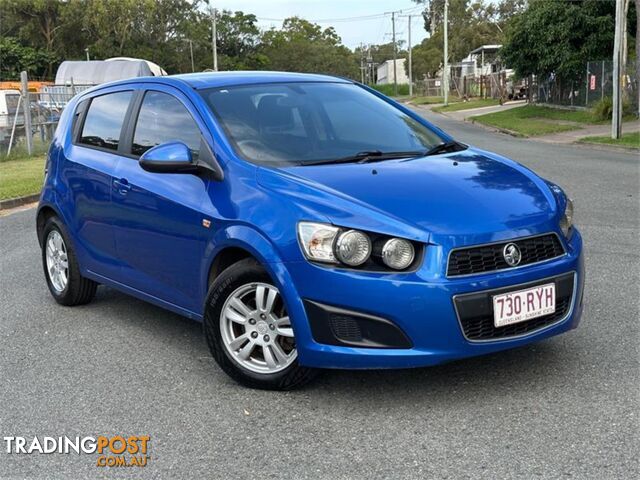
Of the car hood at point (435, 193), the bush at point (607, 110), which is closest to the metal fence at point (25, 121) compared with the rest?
the car hood at point (435, 193)

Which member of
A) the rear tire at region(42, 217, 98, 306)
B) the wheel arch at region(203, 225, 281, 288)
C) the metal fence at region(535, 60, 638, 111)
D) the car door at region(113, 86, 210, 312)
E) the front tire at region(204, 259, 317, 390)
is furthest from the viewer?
the metal fence at region(535, 60, 638, 111)

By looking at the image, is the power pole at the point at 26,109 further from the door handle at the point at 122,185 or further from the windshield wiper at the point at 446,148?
the windshield wiper at the point at 446,148

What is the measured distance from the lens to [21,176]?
1556 centimetres

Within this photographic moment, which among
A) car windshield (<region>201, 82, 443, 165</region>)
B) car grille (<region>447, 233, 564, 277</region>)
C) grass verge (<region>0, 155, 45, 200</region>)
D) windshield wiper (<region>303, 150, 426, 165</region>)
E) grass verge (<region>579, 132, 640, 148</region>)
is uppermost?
car windshield (<region>201, 82, 443, 165</region>)

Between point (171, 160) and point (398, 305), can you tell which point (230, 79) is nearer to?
point (171, 160)

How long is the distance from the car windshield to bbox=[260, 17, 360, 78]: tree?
97.8 meters

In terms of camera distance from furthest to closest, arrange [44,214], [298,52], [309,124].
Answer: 1. [298,52]
2. [44,214]
3. [309,124]

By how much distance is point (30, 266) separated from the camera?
7695 millimetres

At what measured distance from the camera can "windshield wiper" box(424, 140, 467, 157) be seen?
4812mm

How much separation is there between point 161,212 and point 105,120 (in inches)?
53.5

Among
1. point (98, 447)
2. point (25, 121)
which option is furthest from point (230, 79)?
point (25, 121)

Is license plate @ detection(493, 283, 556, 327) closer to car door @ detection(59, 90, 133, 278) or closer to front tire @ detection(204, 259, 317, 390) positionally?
front tire @ detection(204, 259, 317, 390)

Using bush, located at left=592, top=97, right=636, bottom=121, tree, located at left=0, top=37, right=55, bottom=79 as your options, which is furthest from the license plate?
tree, located at left=0, top=37, right=55, bottom=79

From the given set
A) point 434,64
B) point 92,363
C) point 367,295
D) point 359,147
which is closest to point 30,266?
point 92,363
